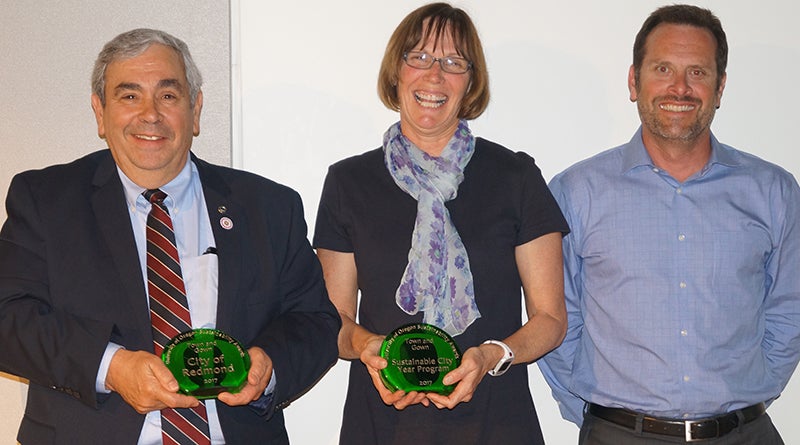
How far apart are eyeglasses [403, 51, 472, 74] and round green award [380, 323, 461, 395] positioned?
0.79 metres

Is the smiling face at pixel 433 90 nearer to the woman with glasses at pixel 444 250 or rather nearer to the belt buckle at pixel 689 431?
the woman with glasses at pixel 444 250

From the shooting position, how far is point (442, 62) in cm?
283

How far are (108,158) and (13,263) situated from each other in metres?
0.40

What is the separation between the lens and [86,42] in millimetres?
3338

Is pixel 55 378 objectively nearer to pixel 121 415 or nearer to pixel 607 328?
pixel 121 415

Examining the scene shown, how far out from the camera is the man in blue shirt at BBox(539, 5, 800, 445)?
9.55 feet

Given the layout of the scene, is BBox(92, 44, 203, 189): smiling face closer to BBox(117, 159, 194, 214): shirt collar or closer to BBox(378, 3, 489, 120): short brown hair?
BBox(117, 159, 194, 214): shirt collar

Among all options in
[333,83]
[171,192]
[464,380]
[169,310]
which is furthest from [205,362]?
[333,83]

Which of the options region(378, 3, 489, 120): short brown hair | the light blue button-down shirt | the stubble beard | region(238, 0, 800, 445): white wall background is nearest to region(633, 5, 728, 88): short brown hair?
the stubble beard

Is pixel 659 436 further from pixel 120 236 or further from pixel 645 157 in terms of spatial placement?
pixel 120 236

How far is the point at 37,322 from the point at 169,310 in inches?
12.4

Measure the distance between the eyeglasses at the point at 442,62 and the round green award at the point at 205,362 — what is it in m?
1.01

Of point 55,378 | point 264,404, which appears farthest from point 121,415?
point 264,404

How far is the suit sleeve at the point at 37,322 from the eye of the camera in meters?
2.31
